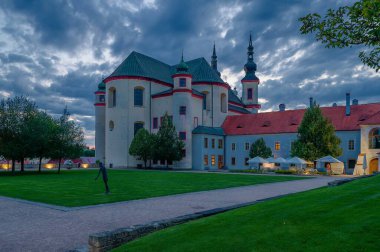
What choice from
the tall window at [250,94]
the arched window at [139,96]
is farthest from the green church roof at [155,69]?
the tall window at [250,94]

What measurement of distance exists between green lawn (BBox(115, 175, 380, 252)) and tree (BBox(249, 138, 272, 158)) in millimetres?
45889

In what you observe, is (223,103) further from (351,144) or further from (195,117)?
(351,144)

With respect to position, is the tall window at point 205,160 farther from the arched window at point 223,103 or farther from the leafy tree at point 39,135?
the leafy tree at point 39,135

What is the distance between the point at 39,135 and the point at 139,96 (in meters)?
24.6

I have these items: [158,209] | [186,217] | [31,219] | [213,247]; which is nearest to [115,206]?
[158,209]

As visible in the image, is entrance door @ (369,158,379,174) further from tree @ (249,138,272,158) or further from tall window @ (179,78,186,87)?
tall window @ (179,78,186,87)

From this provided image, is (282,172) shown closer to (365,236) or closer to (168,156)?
(168,156)

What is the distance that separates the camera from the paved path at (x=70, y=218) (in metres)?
8.19

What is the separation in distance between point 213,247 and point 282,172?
39.4 meters

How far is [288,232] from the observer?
586 cm

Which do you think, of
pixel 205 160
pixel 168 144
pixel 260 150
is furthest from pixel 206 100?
pixel 260 150

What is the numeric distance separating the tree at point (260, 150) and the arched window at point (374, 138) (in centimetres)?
1465

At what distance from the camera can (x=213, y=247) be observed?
5594 millimetres

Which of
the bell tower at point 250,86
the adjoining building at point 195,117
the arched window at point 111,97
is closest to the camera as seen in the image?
the adjoining building at point 195,117
